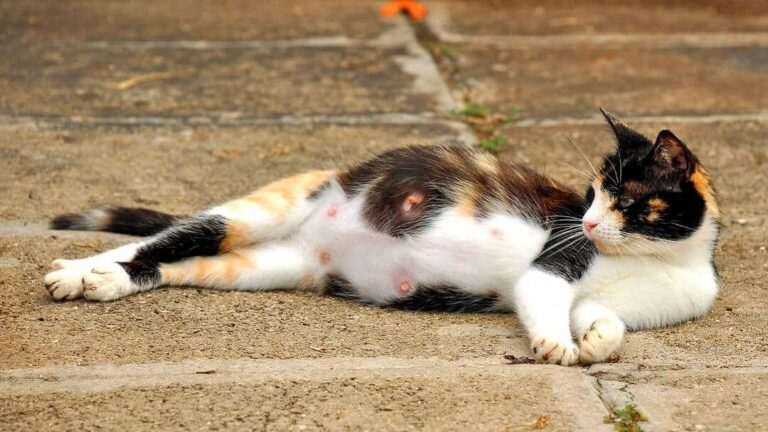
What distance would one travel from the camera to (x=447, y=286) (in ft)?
13.1

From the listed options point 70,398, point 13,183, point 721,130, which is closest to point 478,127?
point 721,130

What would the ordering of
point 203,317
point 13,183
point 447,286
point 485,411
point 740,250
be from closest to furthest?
point 485,411
point 203,317
point 447,286
point 740,250
point 13,183

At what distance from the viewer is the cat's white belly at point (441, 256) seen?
3.96m

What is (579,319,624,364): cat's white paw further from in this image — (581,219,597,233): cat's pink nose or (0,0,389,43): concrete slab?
(0,0,389,43): concrete slab

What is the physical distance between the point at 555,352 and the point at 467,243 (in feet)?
2.48

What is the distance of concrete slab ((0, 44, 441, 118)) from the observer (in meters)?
6.15

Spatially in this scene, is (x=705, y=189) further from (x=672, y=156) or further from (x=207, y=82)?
(x=207, y=82)

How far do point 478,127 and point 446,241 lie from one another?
1960 mm

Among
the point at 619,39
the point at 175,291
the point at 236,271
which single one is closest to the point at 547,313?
the point at 236,271

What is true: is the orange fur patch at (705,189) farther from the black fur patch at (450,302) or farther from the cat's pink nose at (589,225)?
the black fur patch at (450,302)

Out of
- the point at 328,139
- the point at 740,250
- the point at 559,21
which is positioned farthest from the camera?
the point at 559,21

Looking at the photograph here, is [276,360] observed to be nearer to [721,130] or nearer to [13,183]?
[13,183]

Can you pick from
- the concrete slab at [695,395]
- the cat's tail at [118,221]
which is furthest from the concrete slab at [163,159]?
the concrete slab at [695,395]

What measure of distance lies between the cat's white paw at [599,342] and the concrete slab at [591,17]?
15.3ft
